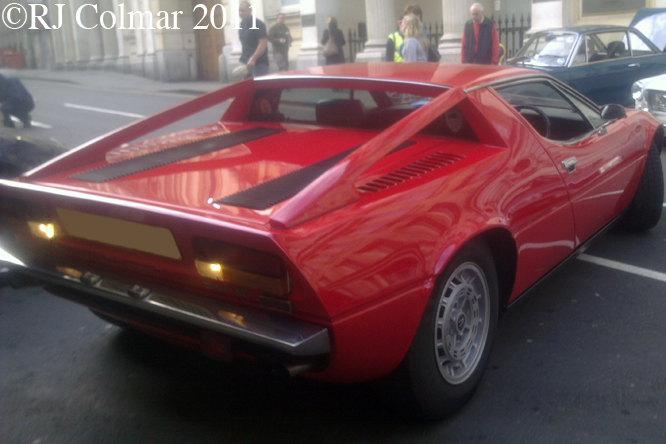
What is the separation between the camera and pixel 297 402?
8.86 feet

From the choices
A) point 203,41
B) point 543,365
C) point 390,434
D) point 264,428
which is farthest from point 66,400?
point 203,41

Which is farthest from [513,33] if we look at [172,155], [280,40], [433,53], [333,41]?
[172,155]

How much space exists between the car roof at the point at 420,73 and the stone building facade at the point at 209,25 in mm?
12697

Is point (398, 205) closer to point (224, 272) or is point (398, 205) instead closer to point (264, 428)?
point (224, 272)

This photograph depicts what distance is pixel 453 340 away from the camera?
2.52m

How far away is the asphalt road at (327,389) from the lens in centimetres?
246

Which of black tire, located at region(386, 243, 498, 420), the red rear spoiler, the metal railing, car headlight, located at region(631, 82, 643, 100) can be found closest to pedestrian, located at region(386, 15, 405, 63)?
car headlight, located at region(631, 82, 643, 100)

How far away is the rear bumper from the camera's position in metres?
1.99

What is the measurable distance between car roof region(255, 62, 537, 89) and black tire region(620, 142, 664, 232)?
1.39m

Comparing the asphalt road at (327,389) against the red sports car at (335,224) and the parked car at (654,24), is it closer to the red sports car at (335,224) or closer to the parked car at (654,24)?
the red sports car at (335,224)

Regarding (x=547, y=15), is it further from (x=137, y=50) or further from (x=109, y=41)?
(x=109, y=41)

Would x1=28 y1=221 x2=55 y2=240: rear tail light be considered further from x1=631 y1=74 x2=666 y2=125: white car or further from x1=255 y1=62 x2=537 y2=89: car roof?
x1=631 y1=74 x2=666 y2=125: white car

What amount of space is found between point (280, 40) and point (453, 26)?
166 inches

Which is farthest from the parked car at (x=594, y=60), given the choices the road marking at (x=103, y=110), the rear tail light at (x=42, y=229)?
the rear tail light at (x=42, y=229)
